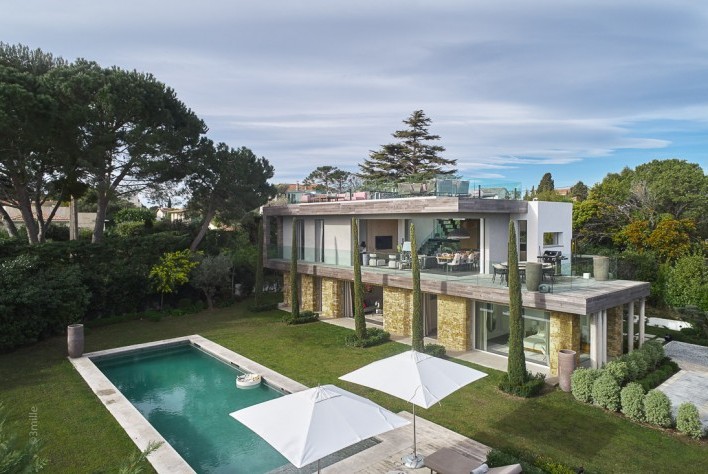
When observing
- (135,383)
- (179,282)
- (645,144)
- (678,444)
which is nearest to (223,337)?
(135,383)

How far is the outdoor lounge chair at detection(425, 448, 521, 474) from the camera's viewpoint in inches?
342

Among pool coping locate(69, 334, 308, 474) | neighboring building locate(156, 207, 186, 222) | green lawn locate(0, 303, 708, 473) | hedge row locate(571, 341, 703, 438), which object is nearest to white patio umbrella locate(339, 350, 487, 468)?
green lawn locate(0, 303, 708, 473)

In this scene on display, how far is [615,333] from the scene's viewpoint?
1705cm

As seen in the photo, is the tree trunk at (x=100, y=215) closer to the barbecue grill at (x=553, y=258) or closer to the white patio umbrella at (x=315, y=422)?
the white patio umbrella at (x=315, y=422)

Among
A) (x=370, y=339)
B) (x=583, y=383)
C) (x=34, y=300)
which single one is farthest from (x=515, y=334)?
(x=34, y=300)

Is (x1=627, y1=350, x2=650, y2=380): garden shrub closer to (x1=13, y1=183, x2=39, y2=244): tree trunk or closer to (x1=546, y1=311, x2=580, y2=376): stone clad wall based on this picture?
(x1=546, y1=311, x2=580, y2=376): stone clad wall

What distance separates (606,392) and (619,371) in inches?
49.5

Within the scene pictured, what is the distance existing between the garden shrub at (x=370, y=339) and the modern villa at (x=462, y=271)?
1.18 meters

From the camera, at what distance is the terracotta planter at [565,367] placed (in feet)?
47.1

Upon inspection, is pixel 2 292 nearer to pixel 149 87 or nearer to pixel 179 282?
pixel 179 282

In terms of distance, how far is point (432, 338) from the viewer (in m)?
21.0

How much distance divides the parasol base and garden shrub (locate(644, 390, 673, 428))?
672cm

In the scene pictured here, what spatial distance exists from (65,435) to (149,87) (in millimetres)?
19990

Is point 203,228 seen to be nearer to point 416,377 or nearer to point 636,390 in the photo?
point 416,377
